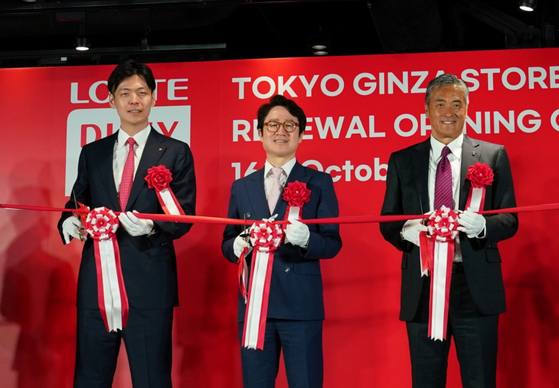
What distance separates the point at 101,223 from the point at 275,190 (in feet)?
2.83

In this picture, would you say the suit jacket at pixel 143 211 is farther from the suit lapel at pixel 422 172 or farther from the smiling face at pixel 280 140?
the suit lapel at pixel 422 172

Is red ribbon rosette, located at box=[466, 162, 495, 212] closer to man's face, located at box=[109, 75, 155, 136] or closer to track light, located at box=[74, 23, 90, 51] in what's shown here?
man's face, located at box=[109, 75, 155, 136]

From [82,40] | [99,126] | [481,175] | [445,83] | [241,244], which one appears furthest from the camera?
[82,40]

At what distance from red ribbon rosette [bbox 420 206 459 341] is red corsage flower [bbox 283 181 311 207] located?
57cm

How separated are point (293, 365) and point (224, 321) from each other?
140 centimetres

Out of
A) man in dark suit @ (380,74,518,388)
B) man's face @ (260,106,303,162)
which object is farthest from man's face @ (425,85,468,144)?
man's face @ (260,106,303,162)

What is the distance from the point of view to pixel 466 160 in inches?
145

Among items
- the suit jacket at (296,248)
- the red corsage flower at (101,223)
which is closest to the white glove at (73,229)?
the red corsage flower at (101,223)

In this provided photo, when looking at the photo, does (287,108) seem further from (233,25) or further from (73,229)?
(233,25)

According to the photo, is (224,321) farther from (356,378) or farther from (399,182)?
(399,182)

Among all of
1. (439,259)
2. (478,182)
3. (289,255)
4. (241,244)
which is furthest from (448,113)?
(241,244)

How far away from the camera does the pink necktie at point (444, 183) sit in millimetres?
3605

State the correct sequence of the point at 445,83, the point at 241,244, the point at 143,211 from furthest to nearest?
the point at 445,83 < the point at 143,211 < the point at 241,244

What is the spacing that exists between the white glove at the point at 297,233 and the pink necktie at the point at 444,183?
62 centimetres
